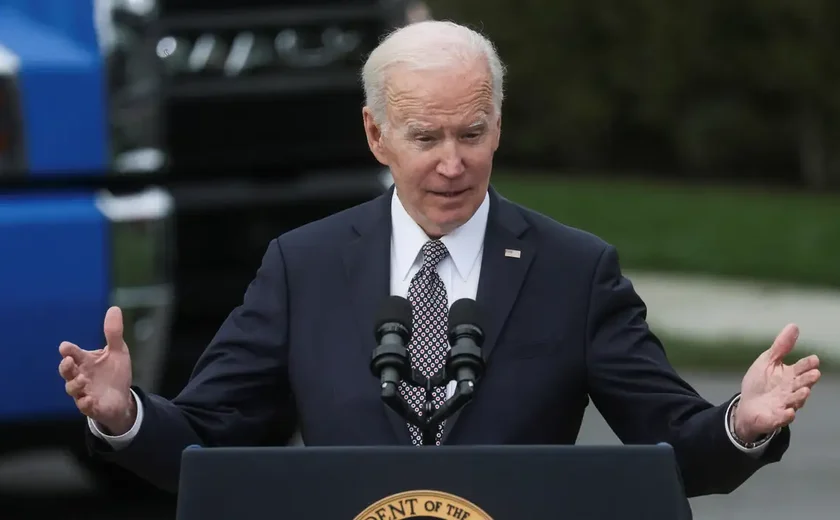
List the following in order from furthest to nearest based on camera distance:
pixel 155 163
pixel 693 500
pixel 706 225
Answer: pixel 706 225
pixel 693 500
pixel 155 163

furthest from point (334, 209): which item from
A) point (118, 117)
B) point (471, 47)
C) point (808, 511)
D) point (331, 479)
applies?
point (331, 479)

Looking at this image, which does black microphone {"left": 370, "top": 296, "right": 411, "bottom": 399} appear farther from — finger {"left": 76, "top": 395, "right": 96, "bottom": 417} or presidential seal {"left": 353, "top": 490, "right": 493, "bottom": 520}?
finger {"left": 76, "top": 395, "right": 96, "bottom": 417}

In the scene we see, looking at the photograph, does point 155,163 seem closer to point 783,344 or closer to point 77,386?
point 77,386

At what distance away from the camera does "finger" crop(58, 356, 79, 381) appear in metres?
3.29

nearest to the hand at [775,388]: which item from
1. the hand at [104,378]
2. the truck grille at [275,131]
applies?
the hand at [104,378]

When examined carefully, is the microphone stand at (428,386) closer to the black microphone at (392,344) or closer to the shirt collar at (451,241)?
the black microphone at (392,344)

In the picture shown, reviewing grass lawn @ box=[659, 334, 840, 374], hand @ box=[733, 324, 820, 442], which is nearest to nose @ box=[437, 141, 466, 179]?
hand @ box=[733, 324, 820, 442]

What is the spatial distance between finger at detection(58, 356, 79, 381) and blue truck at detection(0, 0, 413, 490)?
8.14 feet

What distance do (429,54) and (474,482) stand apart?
83 cm

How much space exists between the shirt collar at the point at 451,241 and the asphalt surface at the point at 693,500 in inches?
153

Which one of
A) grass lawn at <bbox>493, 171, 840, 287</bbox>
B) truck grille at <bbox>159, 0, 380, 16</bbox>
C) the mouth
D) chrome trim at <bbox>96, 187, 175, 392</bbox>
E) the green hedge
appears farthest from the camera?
the green hedge

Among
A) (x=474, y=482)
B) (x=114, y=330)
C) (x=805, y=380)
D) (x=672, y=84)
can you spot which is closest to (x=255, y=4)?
(x=114, y=330)

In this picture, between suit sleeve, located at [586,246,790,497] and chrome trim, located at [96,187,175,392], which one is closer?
suit sleeve, located at [586,246,790,497]

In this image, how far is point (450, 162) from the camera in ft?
11.2
